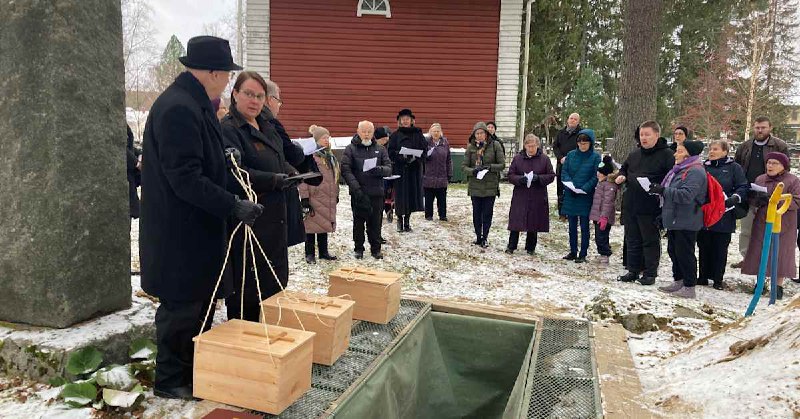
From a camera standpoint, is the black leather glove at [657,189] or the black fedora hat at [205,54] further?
the black leather glove at [657,189]

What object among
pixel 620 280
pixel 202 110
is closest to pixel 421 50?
pixel 620 280

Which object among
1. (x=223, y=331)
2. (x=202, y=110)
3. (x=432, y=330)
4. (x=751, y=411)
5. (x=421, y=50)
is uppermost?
(x=421, y=50)

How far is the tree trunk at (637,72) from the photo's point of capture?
29.1 feet

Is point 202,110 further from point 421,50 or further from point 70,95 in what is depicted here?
point 421,50

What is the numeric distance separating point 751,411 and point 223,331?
2.38m

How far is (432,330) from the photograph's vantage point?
3961 millimetres

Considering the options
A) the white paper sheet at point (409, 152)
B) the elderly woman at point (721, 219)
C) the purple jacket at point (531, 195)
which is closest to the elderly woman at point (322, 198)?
the white paper sheet at point (409, 152)

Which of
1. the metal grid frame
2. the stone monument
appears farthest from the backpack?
the stone monument

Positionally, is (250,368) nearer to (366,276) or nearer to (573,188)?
(366,276)

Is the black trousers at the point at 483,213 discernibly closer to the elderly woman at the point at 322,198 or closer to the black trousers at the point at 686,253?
the elderly woman at the point at 322,198

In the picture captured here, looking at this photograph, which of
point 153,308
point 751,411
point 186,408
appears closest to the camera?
point 751,411

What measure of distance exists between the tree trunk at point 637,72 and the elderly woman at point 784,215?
137 inches

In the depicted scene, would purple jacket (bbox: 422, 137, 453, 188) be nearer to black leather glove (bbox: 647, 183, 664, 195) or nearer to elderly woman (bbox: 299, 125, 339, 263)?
elderly woman (bbox: 299, 125, 339, 263)

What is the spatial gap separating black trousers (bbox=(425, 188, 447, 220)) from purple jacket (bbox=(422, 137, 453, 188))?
0.19 metres
